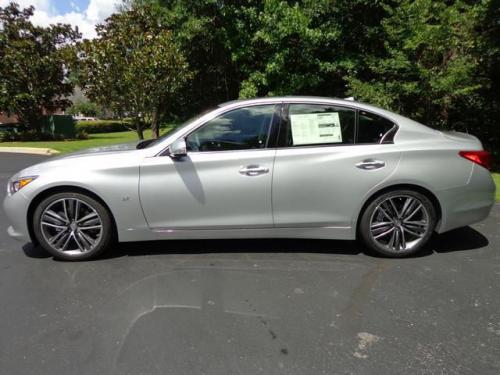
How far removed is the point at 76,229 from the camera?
3.79 meters

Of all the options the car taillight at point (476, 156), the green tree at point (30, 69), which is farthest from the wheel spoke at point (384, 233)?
the green tree at point (30, 69)

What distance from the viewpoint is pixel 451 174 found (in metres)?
3.76

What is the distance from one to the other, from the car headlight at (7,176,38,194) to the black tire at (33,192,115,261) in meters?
0.23

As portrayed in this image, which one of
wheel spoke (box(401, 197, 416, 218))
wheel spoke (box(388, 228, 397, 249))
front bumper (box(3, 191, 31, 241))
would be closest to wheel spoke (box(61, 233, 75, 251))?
front bumper (box(3, 191, 31, 241))

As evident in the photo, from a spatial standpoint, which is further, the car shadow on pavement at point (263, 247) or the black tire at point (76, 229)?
the car shadow on pavement at point (263, 247)

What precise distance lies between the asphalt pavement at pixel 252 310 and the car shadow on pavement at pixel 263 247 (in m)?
0.02

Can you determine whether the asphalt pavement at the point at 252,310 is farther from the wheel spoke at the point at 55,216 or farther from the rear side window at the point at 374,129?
the rear side window at the point at 374,129

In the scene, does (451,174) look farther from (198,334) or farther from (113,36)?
(113,36)

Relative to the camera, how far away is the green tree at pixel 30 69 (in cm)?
2211

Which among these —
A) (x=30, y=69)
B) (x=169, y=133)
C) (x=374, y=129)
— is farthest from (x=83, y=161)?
(x=30, y=69)

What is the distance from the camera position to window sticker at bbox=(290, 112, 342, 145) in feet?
12.4

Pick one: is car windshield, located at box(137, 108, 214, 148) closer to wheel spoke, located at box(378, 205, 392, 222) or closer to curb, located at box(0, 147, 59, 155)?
wheel spoke, located at box(378, 205, 392, 222)

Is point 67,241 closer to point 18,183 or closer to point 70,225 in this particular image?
point 70,225

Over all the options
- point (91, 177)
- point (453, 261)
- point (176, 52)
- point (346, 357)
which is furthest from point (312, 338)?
point (176, 52)
